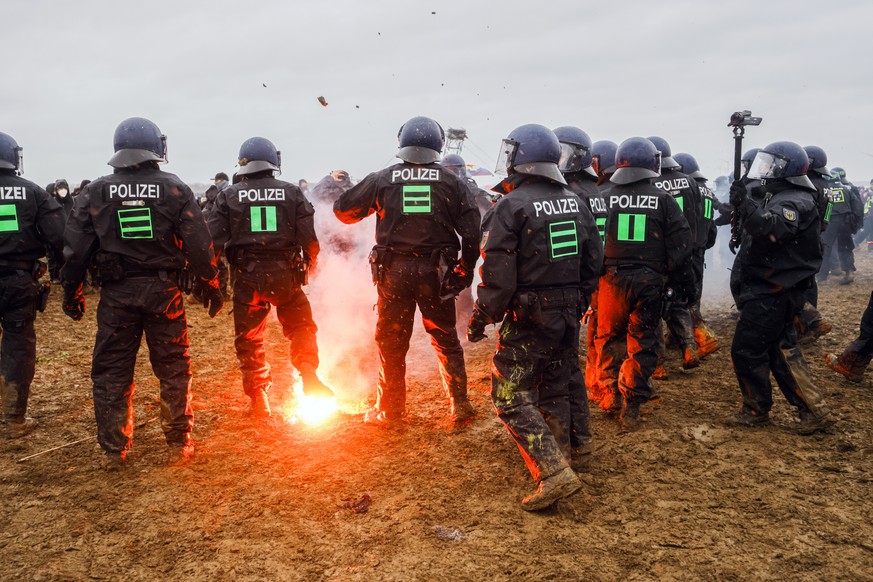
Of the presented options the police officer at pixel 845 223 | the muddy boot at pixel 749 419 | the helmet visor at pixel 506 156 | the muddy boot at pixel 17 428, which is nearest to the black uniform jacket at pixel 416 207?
the helmet visor at pixel 506 156

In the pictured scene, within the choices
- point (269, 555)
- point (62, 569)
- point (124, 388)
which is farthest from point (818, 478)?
point (124, 388)

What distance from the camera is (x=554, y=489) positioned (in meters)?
3.77

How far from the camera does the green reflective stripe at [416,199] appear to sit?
5027 mm

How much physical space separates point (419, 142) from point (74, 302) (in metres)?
3.14

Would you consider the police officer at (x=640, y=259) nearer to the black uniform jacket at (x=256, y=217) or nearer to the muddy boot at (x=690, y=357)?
the muddy boot at (x=690, y=357)

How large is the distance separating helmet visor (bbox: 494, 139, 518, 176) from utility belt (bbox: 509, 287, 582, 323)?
0.99 metres

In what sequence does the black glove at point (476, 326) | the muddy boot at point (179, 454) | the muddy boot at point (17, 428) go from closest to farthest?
the black glove at point (476, 326) < the muddy boot at point (179, 454) < the muddy boot at point (17, 428)

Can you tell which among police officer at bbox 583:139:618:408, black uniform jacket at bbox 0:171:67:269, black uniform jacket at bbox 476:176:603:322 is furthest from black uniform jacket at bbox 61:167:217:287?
police officer at bbox 583:139:618:408

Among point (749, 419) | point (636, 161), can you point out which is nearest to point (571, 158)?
point (636, 161)

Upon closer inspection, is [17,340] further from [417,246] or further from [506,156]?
[506,156]

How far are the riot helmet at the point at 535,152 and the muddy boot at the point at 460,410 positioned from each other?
2200 millimetres

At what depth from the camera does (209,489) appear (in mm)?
4277

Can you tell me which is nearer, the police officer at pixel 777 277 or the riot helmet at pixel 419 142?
the police officer at pixel 777 277

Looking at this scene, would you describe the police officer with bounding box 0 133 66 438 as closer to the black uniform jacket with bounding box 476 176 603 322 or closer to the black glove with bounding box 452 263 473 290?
the black glove with bounding box 452 263 473 290
